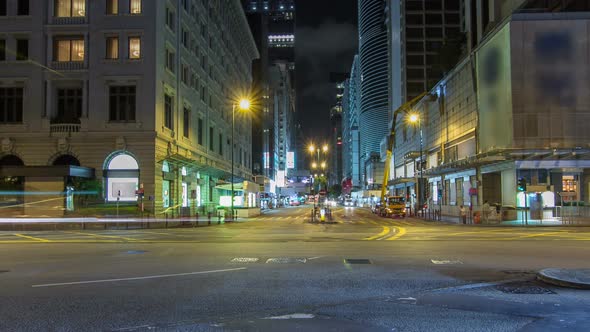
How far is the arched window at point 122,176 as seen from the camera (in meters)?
45.7

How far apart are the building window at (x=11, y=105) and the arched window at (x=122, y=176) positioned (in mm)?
9181

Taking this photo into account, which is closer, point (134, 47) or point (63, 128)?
point (63, 128)

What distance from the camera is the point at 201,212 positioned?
52.4m

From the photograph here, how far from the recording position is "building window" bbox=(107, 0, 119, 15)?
153 ft

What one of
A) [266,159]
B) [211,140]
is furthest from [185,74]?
[266,159]

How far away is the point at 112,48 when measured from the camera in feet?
154

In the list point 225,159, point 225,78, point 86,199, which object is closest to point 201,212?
point 86,199

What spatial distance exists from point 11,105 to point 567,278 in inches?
1867

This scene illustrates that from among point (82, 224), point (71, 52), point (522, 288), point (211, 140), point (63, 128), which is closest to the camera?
point (522, 288)

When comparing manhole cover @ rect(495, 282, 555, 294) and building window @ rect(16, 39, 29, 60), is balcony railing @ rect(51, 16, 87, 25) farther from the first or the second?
manhole cover @ rect(495, 282, 555, 294)

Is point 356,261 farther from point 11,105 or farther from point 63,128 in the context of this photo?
point 11,105

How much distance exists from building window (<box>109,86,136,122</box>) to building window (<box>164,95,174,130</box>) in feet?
12.9

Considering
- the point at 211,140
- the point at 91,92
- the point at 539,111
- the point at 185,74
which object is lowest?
the point at 539,111

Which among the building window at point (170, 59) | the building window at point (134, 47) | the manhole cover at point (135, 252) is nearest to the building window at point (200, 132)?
the building window at point (170, 59)
